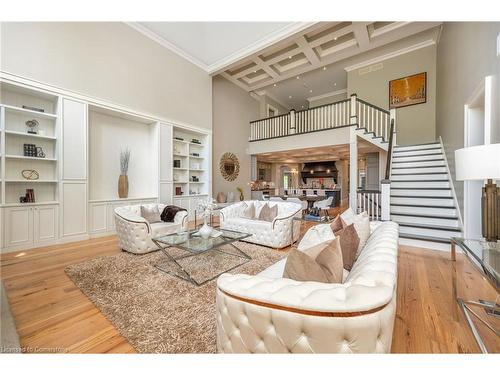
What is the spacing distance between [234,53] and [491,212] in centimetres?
634

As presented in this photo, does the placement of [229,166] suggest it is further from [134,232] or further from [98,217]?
[134,232]

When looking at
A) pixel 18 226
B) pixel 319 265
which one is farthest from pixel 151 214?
pixel 319 265

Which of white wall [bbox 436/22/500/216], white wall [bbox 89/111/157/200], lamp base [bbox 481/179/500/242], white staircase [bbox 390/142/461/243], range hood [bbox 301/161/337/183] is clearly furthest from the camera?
range hood [bbox 301/161/337/183]

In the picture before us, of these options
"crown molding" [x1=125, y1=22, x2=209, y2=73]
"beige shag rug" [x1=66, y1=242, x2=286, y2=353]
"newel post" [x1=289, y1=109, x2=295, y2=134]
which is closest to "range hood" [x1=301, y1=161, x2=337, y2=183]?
"newel post" [x1=289, y1=109, x2=295, y2=134]

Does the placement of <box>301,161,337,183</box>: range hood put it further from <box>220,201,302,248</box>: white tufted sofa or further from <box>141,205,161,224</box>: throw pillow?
<box>141,205,161,224</box>: throw pillow

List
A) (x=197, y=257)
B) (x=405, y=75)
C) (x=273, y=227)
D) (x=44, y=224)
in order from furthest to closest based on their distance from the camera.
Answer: (x=405, y=75) < (x=44, y=224) < (x=273, y=227) < (x=197, y=257)

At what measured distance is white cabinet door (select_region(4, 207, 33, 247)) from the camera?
3.31m

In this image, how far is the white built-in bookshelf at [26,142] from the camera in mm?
3432

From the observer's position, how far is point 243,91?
8.57 m

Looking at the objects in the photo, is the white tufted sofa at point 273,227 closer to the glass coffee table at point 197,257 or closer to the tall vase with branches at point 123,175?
the glass coffee table at point 197,257

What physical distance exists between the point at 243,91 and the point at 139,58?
14.3 feet

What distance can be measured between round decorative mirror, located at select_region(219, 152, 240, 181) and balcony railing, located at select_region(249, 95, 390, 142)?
1.75 metres

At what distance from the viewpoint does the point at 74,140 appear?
3.96 m
